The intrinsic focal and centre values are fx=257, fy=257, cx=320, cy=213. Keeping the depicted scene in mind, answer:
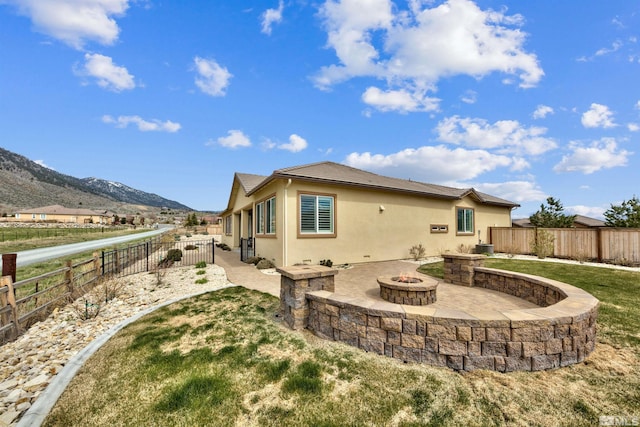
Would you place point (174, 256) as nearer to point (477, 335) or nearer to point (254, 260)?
point (254, 260)

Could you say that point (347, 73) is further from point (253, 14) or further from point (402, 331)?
point (402, 331)

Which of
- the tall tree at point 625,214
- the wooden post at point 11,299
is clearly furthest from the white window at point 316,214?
the tall tree at point 625,214

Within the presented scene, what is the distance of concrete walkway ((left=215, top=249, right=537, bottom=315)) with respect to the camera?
5.35 m

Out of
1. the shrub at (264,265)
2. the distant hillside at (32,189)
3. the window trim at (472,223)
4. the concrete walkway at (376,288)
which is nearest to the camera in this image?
the concrete walkway at (376,288)

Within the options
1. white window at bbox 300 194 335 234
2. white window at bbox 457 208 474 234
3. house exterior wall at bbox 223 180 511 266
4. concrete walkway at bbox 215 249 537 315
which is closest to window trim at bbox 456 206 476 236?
white window at bbox 457 208 474 234

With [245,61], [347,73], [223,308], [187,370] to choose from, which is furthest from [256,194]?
[187,370]

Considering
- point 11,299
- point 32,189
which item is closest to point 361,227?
point 11,299

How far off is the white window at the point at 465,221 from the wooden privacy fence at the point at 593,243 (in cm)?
271

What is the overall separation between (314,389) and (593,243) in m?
16.5

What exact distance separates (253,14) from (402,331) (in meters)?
12.6

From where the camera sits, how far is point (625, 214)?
49.0 ft

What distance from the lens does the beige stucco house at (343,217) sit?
10.0 meters

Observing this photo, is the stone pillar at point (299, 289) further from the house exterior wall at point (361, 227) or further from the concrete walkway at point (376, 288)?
the house exterior wall at point (361, 227)

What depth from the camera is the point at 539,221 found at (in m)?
19.7
